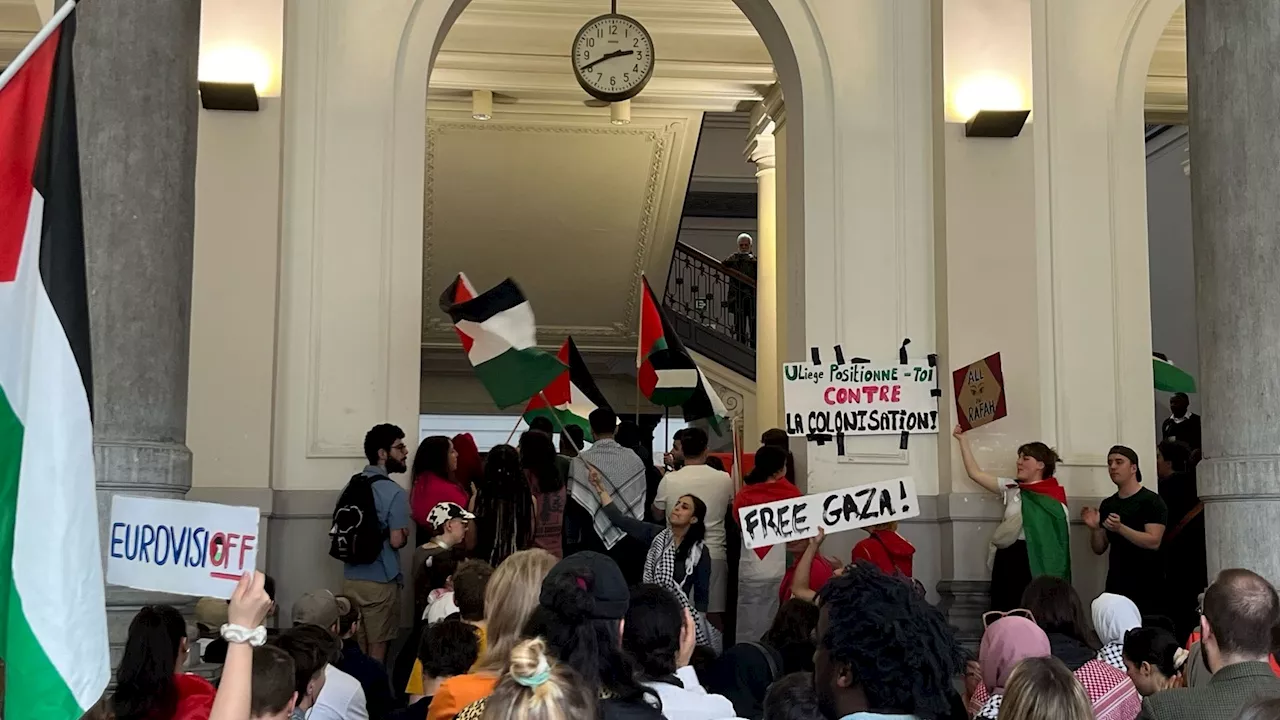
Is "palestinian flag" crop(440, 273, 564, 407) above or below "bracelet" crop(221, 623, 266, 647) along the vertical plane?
above

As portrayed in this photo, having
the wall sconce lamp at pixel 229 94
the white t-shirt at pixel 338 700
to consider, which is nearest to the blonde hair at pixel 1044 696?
the white t-shirt at pixel 338 700

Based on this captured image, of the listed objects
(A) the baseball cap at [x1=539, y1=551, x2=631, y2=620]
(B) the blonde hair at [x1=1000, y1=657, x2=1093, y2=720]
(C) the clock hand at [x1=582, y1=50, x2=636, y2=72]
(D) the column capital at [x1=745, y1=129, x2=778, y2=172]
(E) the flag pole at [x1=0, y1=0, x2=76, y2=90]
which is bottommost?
(B) the blonde hair at [x1=1000, y1=657, x2=1093, y2=720]

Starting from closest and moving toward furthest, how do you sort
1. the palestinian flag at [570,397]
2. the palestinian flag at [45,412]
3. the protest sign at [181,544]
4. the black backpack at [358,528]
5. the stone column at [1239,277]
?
the palestinian flag at [45,412] → the protest sign at [181,544] → the stone column at [1239,277] → the black backpack at [358,528] → the palestinian flag at [570,397]

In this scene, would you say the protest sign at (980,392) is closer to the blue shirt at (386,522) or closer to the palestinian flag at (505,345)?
the palestinian flag at (505,345)

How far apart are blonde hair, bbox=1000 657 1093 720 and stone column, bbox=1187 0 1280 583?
9.37 feet

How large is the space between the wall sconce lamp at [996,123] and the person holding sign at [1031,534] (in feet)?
5.99

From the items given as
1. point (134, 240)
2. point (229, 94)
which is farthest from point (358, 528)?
point (229, 94)

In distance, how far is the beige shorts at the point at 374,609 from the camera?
763 centimetres

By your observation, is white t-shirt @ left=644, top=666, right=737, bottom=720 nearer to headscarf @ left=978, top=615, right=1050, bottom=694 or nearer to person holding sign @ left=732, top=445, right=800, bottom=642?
headscarf @ left=978, top=615, right=1050, bottom=694

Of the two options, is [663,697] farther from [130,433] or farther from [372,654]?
[372,654]

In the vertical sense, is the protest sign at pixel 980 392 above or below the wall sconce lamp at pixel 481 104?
below

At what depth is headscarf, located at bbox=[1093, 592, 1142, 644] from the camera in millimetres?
5684

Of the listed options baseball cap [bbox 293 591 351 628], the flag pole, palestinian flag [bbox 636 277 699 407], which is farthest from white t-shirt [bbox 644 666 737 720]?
palestinian flag [bbox 636 277 699 407]

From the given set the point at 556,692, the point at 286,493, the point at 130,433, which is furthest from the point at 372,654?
the point at 556,692
